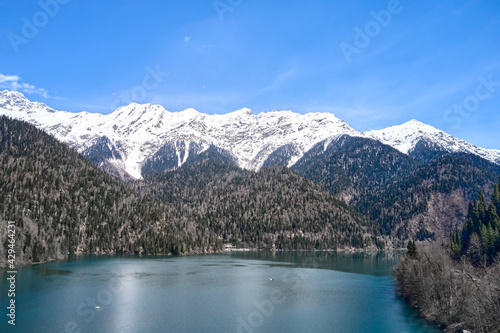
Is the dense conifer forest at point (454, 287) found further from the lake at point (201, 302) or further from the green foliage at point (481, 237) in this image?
the lake at point (201, 302)

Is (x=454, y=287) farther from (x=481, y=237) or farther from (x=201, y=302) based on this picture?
(x=481, y=237)

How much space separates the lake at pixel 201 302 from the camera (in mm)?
73938

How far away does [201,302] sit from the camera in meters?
94.8

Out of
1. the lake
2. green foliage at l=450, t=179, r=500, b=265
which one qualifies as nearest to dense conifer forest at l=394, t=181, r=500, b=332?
green foliage at l=450, t=179, r=500, b=265

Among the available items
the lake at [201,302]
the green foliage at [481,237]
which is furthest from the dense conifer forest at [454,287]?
the lake at [201,302]

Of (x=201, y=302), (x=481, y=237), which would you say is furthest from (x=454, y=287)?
(x=481, y=237)

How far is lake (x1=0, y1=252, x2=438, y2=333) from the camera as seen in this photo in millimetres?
73938

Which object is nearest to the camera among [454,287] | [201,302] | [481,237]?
[454,287]

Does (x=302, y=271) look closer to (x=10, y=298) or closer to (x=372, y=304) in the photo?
(x=372, y=304)

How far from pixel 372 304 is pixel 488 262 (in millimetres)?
54102

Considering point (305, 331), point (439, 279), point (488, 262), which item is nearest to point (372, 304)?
point (439, 279)

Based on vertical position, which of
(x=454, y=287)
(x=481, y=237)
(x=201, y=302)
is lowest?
(x=201, y=302)

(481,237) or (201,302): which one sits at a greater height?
(481,237)

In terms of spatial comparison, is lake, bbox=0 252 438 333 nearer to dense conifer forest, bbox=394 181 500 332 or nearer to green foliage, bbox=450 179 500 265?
dense conifer forest, bbox=394 181 500 332
